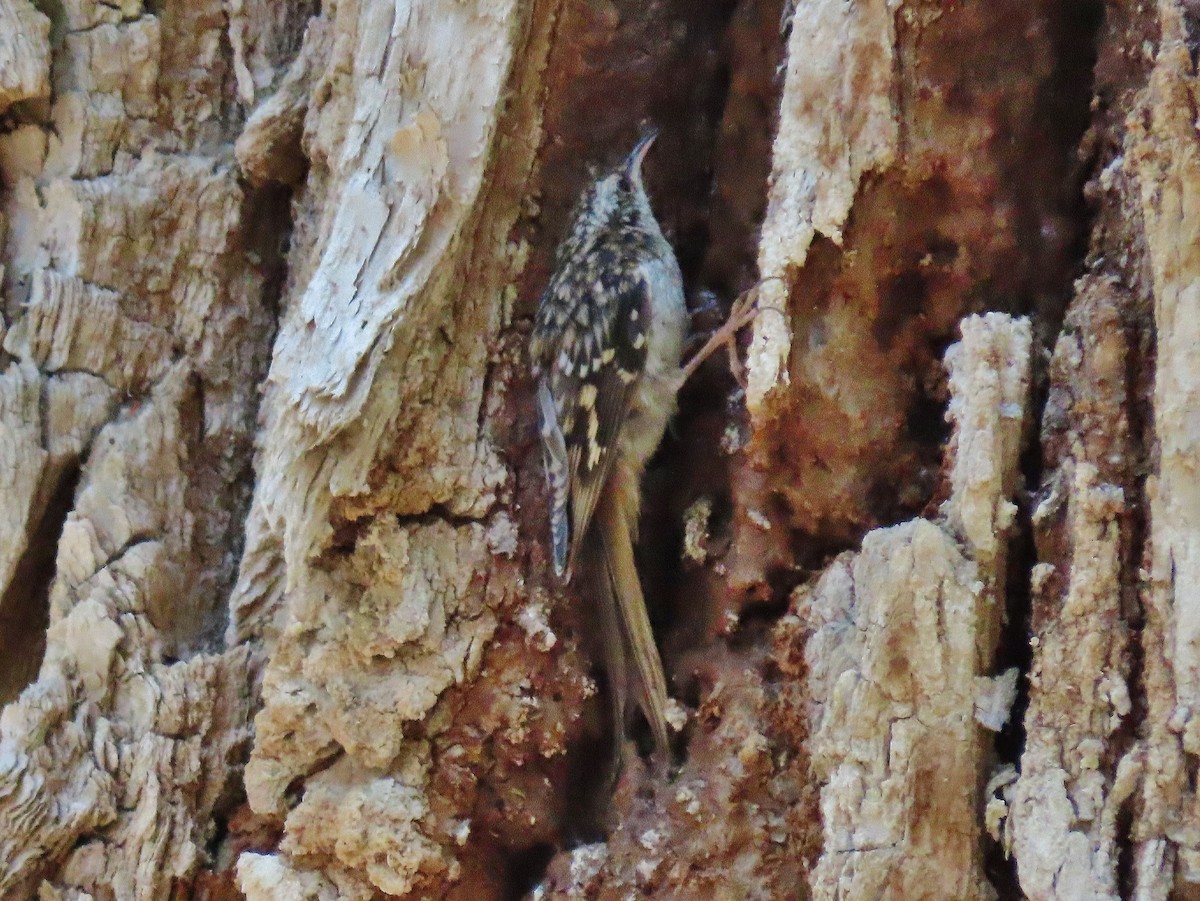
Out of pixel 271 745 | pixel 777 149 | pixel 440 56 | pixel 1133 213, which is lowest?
pixel 271 745

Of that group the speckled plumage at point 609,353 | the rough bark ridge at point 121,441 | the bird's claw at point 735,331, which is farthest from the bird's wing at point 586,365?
the rough bark ridge at point 121,441

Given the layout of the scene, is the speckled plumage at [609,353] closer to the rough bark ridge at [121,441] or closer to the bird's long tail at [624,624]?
the bird's long tail at [624,624]

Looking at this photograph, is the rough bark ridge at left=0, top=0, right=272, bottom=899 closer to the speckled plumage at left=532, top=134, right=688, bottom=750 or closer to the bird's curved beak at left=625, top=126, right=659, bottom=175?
the speckled plumage at left=532, top=134, right=688, bottom=750

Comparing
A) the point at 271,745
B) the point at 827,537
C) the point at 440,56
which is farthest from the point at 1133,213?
the point at 271,745

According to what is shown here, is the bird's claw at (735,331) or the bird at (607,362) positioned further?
the bird at (607,362)

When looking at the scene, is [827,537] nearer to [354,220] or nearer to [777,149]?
[777,149]

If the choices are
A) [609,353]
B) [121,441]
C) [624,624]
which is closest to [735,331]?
[609,353]

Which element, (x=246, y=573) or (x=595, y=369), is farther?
(x=595, y=369)

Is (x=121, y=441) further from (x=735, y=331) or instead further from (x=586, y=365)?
(x=735, y=331)
